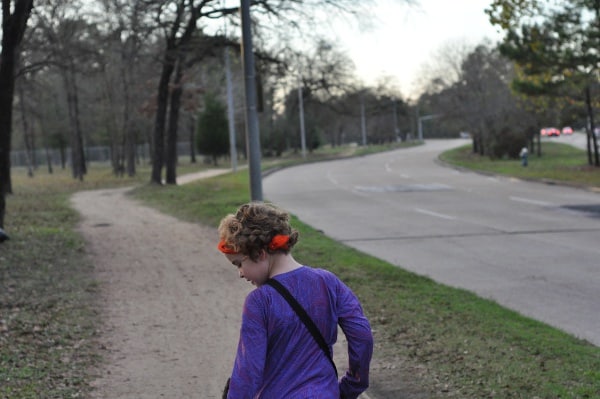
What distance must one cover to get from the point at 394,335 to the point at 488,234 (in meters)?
9.28

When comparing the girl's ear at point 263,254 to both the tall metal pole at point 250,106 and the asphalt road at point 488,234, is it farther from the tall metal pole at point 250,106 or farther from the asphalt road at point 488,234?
the tall metal pole at point 250,106

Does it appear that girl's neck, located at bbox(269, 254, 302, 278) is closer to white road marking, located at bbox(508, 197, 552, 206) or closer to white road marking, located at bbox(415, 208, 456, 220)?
white road marking, located at bbox(415, 208, 456, 220)

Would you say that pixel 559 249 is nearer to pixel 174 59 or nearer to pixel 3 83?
pixel 3 83

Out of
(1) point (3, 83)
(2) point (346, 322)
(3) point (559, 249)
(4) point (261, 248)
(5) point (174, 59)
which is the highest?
(5) point (174, 59)

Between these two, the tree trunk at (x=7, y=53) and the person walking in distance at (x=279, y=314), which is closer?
the person walking in distance at (x=279, y=314)

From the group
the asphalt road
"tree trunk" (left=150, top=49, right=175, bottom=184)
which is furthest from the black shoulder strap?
"tree trunk" (left=150, top=49, right=175, bottom=184)

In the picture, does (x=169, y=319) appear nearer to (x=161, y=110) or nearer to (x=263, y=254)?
(x=263, y=254)

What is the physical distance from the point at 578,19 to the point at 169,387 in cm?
2845

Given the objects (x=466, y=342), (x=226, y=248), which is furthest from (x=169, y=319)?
(x=226, y=248)

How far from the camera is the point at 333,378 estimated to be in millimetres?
3064

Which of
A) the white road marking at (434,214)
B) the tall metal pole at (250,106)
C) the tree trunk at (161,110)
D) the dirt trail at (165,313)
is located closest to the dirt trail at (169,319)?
the dirt trail at (165,313)

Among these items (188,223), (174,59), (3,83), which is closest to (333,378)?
(3,83)

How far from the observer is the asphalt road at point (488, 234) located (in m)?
10.2

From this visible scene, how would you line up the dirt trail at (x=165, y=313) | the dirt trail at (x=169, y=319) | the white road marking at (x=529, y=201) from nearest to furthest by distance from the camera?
the dirt trail at (x=169, y=319), the dirt trail at (x=165, y=313), the white road marking at (x=529, y=201)
